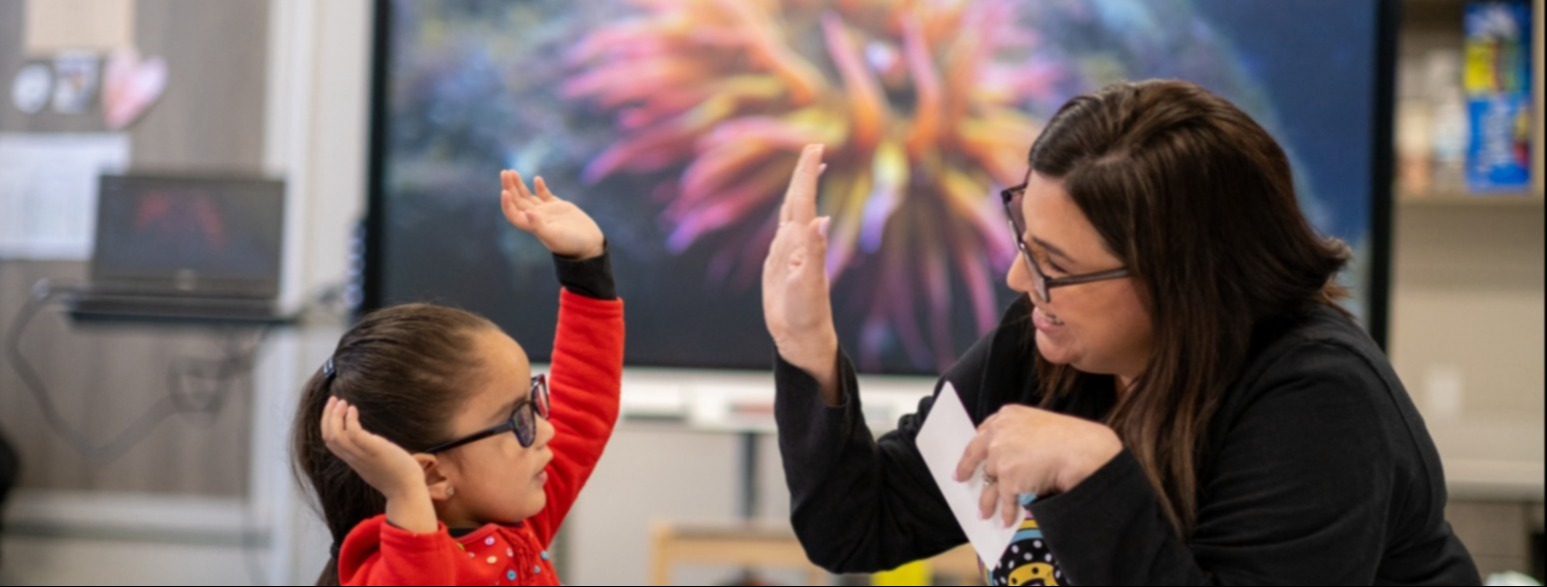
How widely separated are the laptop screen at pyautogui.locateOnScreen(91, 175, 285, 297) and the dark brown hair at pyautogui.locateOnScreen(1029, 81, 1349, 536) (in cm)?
232

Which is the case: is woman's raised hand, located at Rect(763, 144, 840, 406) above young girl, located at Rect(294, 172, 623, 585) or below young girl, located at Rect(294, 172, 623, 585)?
above

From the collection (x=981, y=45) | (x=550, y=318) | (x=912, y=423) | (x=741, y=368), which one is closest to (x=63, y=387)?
(x=550, y=318)

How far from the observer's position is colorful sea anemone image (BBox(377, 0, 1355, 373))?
2943 millimetres

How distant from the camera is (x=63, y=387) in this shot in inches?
164

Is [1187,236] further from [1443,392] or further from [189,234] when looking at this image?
[1443,392]

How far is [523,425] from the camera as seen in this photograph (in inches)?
49.1

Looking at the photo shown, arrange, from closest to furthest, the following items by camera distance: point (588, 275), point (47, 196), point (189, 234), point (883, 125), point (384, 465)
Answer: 1. point (384, 465)
2. point (588, 275)
3. point (883, 125)
4. point (189, 234)
5. point (47, 196)

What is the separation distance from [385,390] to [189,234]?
2134mm

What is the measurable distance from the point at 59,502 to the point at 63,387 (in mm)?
347

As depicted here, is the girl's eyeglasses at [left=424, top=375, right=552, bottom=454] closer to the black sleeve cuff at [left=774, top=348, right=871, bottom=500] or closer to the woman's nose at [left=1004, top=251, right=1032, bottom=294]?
the black sleeve cuff at [left=774, top=348, right=871, bottom=500]

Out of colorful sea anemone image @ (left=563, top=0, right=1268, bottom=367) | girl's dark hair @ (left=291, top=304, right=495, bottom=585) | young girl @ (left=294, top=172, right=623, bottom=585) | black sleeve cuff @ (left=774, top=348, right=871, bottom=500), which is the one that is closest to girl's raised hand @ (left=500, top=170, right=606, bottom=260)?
young girl @ (left=294, top=172, right=623, bottom=585)

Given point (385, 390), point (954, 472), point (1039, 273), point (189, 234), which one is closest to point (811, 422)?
point (954, 472)

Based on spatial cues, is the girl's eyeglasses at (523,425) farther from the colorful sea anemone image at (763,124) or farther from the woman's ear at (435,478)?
the colorful sea anemone image at (763,124)

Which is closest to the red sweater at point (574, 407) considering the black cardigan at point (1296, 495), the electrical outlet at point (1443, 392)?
the black cardigan at point (1296, 495)
